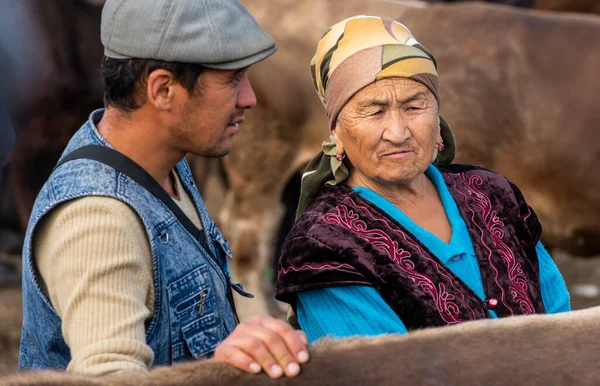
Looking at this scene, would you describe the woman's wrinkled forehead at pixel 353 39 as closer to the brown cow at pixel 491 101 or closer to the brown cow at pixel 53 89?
the brown cow at pixel 491 101

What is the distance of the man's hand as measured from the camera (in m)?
1.29

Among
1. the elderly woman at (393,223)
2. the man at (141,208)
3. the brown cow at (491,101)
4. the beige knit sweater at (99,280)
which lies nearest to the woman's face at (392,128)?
the elderly woman at (393,223)

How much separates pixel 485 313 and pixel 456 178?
43cm

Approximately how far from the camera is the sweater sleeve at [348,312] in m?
1.80

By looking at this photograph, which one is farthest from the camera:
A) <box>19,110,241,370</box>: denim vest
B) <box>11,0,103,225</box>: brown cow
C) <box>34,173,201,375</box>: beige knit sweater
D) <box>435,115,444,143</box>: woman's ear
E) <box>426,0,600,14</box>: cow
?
<box>426,0,600,14</box>: cow

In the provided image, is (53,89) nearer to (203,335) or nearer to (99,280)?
(203,335)

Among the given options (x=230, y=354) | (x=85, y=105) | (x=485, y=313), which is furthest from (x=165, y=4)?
(x=85, y=105)

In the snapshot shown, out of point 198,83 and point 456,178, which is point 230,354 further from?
point 456,178

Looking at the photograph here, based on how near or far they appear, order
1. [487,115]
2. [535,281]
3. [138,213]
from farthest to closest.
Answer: [487,115]
[535,281]
[138,213]

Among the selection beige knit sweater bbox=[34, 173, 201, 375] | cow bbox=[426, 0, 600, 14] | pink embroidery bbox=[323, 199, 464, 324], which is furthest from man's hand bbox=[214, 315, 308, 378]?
cow bbox=[426, 0, 600, 14]

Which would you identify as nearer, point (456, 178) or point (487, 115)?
point (456, 178)

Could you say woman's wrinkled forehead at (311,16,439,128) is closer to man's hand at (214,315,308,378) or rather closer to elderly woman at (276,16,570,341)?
elderly woman at (276,16,570,341)

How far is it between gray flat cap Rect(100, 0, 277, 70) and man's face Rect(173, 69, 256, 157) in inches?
2.0

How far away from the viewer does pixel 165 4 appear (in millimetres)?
1778
